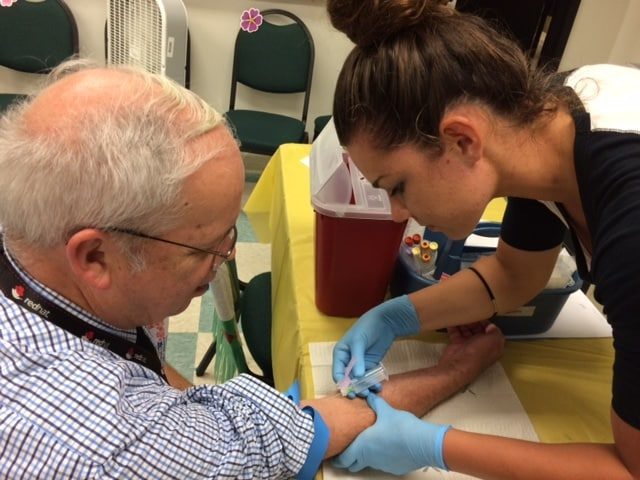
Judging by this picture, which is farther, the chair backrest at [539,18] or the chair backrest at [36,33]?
the chair backrest at [539,18]

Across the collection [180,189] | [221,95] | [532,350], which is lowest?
[221,95]

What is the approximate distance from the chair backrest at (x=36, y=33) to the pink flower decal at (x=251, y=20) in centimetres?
97

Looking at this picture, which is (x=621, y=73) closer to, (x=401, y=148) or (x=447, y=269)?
(x=401, y=148)

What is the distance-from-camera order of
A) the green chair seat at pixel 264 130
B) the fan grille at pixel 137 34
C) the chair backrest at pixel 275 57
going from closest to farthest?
the fan grille at pixel 137 34 → the green chair seat at pixel 264 130 → the chair backrest at pixel 275 57

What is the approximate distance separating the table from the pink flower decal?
6.65 feet

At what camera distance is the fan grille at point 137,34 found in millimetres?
1050

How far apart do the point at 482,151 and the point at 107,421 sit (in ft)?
2.19

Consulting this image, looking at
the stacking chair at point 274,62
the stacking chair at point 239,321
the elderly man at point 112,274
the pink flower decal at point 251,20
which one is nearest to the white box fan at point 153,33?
the elderly man at point 112,274

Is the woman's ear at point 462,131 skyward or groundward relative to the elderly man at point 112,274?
skyward

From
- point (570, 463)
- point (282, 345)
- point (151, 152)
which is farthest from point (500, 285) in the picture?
point (151, 152)

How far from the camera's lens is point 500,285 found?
1.09 meters

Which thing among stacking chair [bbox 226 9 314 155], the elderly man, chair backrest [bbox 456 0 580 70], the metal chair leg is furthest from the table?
chair backrest [bbox 456 0 580 70]

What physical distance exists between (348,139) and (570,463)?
62cm

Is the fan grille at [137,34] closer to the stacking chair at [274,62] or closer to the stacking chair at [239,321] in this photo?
the stacking chair at [239,321]
